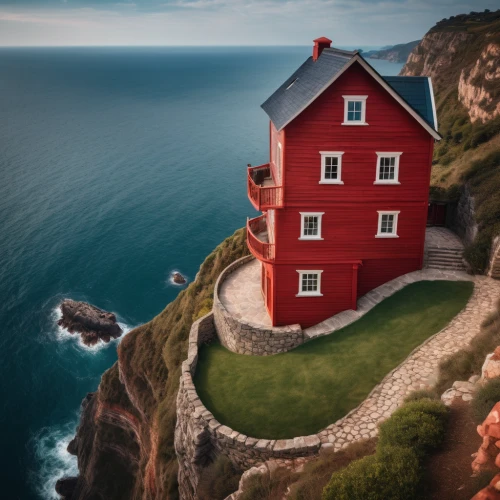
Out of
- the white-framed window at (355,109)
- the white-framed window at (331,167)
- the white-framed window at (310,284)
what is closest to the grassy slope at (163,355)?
the white-framed window at (310,284)

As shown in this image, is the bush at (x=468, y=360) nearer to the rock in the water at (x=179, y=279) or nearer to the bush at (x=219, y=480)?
the bush at (x=219, y=480)

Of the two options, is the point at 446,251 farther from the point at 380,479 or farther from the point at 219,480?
the point at 219,480

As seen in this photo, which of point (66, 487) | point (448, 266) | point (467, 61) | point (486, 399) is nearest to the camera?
point (486, 399)

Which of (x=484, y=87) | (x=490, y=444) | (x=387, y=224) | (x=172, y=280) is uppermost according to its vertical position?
(x=484, y=87)

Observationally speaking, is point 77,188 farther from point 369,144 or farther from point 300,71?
point 369,144

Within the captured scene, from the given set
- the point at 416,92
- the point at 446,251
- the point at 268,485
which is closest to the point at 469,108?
the point at 446,251

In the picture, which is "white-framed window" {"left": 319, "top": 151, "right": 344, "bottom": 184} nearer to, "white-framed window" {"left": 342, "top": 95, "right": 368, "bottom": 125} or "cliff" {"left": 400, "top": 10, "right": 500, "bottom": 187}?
"white-framed window" {"left": 342, "top": 95, "right": 368, "bottom": 125}

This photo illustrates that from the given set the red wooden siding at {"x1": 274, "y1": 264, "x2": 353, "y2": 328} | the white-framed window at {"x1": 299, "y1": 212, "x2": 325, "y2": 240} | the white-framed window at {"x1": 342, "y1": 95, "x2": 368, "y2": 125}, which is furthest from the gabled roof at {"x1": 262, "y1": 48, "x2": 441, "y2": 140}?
Result: the red wooden siding at {"x1": 274, "y1": 264, "x2": 353, "y2": 328}
